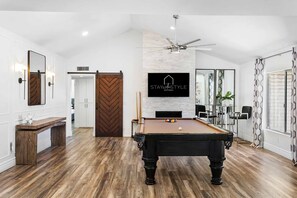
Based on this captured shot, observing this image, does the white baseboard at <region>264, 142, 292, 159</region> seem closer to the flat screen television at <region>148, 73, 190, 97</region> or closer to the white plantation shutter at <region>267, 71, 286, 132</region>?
the white plantation shutter at <region>267, 71, 286, 132</region>

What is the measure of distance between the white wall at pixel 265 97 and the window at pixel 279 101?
13 cm

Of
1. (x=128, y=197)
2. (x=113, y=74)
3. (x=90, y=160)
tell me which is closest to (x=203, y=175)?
(x=128, y=197)

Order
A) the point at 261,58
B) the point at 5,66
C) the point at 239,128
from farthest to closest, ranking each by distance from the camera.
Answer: the point at 239,128 < the point at 261,58 < the point at 5,66

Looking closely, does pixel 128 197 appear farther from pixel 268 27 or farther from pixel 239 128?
pixel 239 128

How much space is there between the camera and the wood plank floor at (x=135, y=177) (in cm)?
375

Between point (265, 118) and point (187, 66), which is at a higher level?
point (187, 66)

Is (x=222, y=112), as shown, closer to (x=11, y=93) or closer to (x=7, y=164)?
(x=11, y=93)

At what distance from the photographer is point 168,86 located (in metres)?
8.80

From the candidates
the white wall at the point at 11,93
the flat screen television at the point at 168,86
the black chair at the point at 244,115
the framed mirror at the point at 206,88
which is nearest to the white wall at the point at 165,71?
the flat screen television at the point at 168,86

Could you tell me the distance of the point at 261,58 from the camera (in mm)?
7219

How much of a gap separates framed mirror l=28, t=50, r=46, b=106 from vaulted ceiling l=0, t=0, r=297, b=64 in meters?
0.41

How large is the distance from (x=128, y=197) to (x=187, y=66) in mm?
6062

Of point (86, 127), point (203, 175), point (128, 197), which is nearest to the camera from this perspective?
point (128, 197)

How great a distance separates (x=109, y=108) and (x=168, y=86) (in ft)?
7.28
